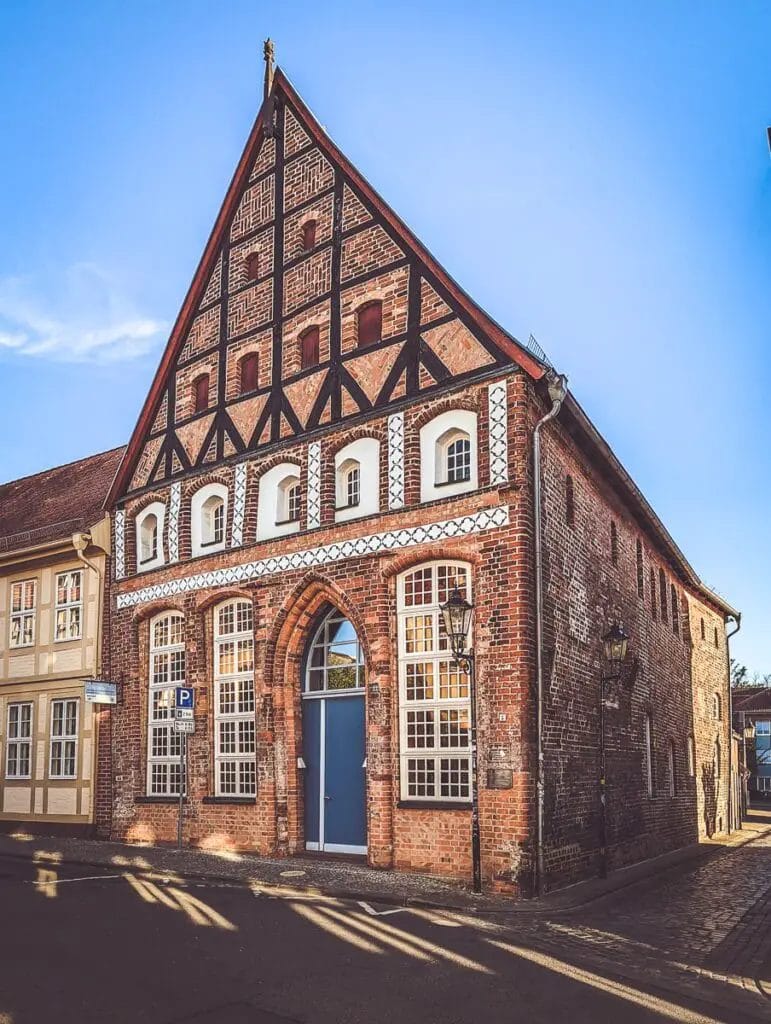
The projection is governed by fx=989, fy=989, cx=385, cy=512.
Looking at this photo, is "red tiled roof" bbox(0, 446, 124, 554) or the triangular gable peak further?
"red tiled roof" bbox(0, 446, 124, 554)

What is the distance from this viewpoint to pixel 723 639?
116 feet

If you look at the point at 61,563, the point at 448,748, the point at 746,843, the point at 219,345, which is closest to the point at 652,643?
the point at 746,843

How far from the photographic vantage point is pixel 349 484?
17.0 metres

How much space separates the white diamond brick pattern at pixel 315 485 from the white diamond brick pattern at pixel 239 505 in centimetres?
177

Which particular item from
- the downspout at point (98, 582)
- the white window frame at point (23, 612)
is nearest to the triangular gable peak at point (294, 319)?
the downspout at point (98, 582)

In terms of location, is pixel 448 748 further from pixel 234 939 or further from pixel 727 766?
pixel 727 766

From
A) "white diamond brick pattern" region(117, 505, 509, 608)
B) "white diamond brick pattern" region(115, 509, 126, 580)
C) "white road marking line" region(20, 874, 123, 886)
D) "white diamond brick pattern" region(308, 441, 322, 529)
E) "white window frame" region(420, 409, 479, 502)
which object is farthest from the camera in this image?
"white diamond brick pattern" region(115, 509, 126, 580)

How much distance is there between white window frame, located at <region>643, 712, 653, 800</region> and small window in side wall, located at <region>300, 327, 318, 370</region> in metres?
10.6

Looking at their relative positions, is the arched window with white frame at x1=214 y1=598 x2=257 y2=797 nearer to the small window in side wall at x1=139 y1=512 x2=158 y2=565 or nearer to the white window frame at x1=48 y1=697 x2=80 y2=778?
the small window in side wall at x1=139 y1=512 x2=158 y2=565

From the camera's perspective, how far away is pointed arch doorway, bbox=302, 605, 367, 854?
1638cm

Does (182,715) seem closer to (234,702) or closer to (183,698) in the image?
(183,698)

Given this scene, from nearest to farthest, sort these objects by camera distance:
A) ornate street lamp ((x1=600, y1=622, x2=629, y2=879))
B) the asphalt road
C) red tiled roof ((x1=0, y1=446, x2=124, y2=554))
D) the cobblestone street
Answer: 1. the asphalt road
2. the cobblestone street
3. ornate street lamp ((x1=600, y1=622, x2=629, y2=879))
4. red tiled roof ((x1=0, y1=446, x2=124, y2=554))

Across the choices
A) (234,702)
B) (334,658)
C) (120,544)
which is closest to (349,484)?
(334,658)

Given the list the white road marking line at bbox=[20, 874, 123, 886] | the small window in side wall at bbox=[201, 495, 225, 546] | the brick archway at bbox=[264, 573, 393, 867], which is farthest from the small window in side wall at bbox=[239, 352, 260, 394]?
the white road marking line at bbox=[20, 874, 123, 886]
